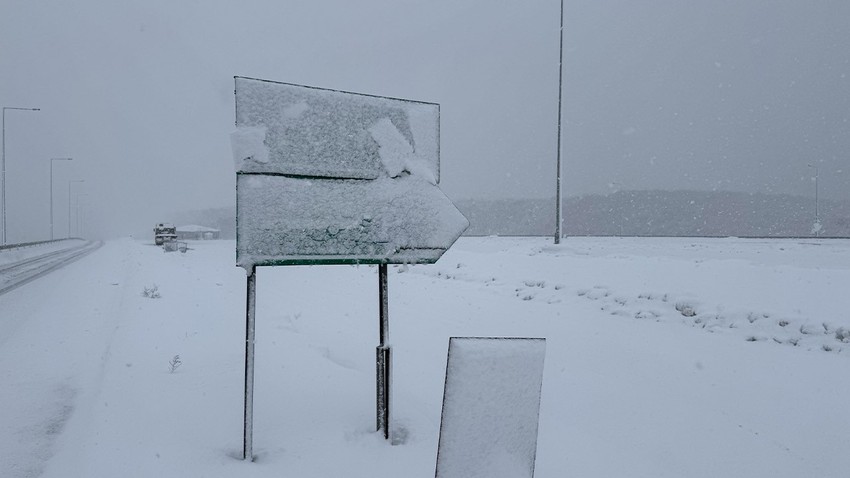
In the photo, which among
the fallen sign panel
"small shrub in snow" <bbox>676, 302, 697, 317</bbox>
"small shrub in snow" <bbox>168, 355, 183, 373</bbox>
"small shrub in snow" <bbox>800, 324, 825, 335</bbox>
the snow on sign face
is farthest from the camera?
"small shrub in snow" <bbox>676, 302, 697, 317</bbox>

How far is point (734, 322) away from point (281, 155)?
7.78 meters

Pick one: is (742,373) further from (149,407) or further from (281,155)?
(149,407)

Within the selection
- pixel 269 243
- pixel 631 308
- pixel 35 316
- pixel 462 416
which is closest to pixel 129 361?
pixel 269 243

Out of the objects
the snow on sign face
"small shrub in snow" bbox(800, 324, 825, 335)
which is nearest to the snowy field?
"small shrub in snow" bbox(800, 324, 825, 335)

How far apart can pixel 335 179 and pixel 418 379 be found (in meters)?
2.88

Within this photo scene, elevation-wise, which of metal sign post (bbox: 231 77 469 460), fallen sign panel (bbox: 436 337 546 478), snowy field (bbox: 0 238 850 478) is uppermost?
metal sign post (bbox: 231 77 469 460)

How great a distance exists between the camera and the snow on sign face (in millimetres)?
2910

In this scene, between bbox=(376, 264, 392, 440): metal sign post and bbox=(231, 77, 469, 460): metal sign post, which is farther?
bbox=(376, 264, 392, 440): metal sign post

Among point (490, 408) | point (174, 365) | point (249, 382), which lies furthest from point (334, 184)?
point (174, 365)

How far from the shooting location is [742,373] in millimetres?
5387

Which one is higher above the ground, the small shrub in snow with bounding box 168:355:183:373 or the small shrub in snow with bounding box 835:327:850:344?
the small shrub in snow with bounding box 835:327:850:344

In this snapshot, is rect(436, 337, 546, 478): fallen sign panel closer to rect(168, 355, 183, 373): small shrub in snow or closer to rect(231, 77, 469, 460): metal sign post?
rect(231, 77, 469, 460): metal sign post

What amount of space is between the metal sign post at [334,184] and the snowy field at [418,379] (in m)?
0.69

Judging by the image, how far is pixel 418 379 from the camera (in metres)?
5.19
